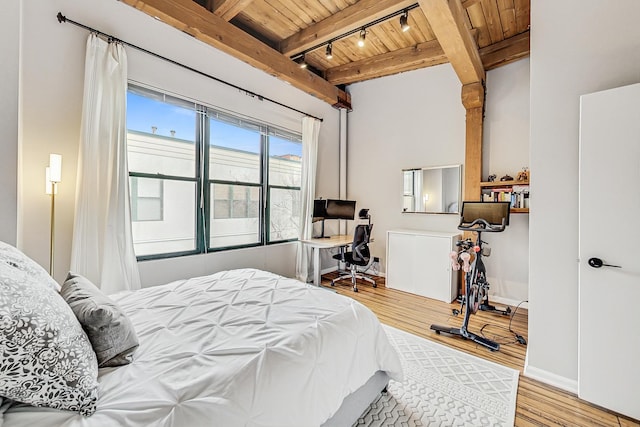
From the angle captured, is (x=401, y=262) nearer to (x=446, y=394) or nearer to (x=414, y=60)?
(x=446, y=394)

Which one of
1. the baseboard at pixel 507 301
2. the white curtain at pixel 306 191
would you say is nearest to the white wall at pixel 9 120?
the white curtain at pixel 306 191

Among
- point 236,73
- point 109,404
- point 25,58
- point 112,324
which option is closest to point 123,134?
point 25,58

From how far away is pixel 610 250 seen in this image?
1670 millimetres

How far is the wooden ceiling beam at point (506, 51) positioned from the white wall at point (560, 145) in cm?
160

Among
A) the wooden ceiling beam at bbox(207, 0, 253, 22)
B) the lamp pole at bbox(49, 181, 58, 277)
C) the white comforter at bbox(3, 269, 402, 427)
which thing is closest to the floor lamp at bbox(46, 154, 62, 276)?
the lamp pole at bbox(49, 181, 58, 277)

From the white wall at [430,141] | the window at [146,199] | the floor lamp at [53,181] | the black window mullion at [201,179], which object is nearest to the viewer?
the floor lamp at [53,181]

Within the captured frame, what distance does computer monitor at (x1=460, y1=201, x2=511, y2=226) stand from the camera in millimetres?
2752

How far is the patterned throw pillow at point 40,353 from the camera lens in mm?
716

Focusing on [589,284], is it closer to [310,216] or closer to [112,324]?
[112,324]

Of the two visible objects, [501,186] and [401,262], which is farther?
[401,262]

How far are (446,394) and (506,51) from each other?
394cm

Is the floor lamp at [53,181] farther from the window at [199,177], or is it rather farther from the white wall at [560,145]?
the white wall at [560,145]

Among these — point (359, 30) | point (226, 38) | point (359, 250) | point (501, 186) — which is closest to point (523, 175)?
point (501, 186)

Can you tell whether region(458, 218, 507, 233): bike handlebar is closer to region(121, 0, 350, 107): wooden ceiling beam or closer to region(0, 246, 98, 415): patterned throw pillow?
region(0, 246, 98, 415): patterned throw pillow
